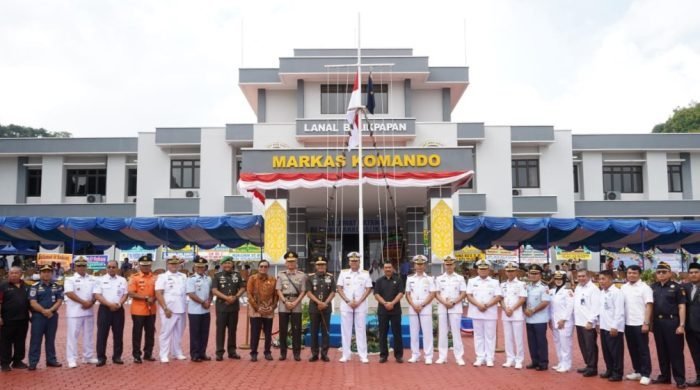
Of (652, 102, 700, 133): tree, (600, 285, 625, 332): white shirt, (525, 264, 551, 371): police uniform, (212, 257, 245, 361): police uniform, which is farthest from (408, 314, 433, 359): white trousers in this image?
(652, 102, 700, 133): tree

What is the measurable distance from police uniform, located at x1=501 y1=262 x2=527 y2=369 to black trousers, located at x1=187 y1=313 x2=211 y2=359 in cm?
477

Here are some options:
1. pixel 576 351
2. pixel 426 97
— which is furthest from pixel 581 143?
pixel 576 351

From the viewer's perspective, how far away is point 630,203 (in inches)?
1209

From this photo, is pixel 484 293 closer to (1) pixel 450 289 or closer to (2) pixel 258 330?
(1) pixel 450 289

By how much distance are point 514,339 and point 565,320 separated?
0.87 meters

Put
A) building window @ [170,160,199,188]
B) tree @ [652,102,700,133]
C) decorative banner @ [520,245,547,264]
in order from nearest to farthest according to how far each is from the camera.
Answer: decorative banner @ [520,245,547,264] → building window @ [170,160,199,188] → tree @ [652,102,700,133]

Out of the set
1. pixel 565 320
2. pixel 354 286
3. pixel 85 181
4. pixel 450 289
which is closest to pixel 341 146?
pixel 85 181

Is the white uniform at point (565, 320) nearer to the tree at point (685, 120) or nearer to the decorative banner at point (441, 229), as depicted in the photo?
the decorative banner at point (441, 229)

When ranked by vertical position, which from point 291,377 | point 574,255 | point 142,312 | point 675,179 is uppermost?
point 675,179

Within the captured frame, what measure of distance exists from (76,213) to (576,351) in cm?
2646

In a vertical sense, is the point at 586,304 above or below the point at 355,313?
above

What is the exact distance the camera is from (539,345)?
31.1 feet

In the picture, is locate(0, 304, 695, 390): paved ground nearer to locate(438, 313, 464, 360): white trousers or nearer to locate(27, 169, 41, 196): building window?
locate(438, 313, 464, 360): white trousers

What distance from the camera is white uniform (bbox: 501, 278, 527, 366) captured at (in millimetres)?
9617
